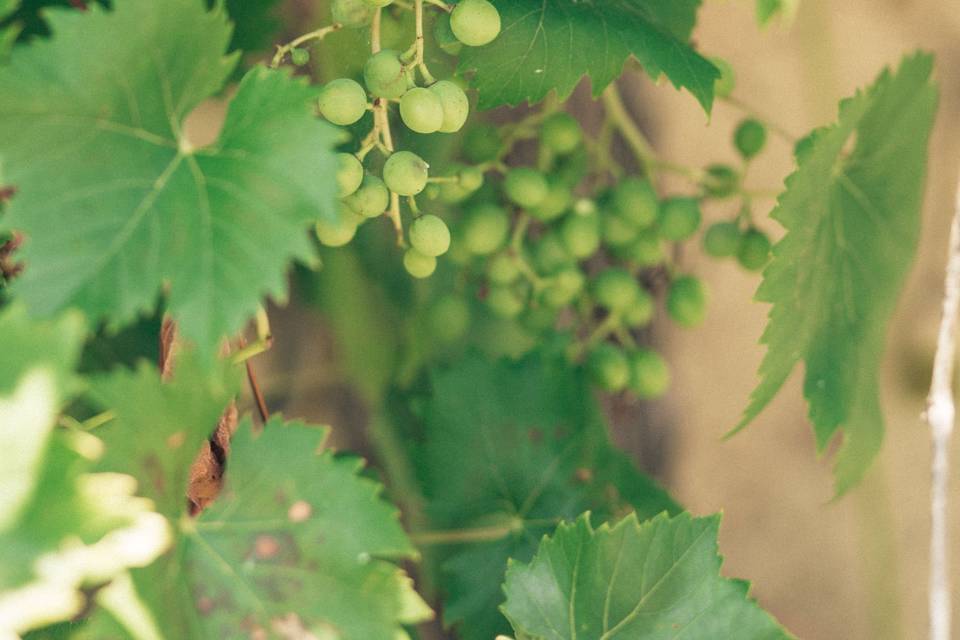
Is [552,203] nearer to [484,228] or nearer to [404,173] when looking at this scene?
[484,228]

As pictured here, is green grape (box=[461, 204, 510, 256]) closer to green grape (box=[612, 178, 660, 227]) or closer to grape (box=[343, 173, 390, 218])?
green grape (box=[612, 178, 660, 227])

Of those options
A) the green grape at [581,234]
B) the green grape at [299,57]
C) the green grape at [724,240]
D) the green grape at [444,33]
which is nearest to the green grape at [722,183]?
the green grape at [724,240]

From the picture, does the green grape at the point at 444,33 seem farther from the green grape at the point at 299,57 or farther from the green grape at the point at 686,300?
the green grape at the point at 686,300

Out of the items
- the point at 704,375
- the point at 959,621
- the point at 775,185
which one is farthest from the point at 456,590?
the point at 959,621

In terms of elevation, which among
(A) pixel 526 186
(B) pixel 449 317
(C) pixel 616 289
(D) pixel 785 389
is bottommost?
(D) pixel 785 389

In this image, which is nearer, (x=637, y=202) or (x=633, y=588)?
(x=633, y=588)

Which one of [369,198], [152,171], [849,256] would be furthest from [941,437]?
[152,171]

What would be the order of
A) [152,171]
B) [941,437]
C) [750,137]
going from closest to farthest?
1. [152,171]
2. [941,437]
3. [750,137]
